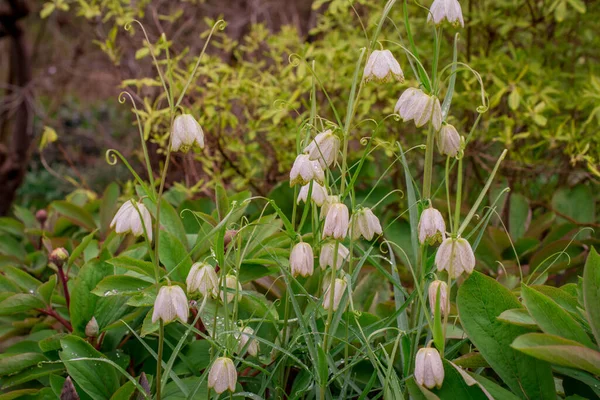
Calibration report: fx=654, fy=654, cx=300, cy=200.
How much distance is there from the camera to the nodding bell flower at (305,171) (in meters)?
1.07

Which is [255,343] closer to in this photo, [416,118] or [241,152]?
[416,118]

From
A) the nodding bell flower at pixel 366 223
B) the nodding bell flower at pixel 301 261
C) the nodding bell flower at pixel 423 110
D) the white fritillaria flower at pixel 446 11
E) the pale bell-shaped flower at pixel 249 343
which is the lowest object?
the pale bell-shaped flower at pixel 249 343

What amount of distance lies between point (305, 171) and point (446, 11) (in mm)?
336

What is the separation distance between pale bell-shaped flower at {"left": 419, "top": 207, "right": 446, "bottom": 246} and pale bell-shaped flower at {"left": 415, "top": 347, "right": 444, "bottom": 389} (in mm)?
175

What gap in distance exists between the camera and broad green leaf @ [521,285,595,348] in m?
1.07

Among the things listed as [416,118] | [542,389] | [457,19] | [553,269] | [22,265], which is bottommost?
[22,265]

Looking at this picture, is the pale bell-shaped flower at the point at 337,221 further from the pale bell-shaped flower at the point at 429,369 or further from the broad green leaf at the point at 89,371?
the broad green leaf at the point at 89,371

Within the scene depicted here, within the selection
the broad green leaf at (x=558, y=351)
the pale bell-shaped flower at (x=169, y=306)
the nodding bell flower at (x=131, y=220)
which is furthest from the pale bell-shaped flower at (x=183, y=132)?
the broad green leaf at (x=558, y=351)

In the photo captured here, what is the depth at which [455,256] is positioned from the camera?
3.28 feet

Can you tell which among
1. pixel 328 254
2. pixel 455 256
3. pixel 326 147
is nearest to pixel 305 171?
pixel 326 147

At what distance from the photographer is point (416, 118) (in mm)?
1032

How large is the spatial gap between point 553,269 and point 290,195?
82 cm

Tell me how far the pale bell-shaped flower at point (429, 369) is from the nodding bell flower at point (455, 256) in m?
0.13

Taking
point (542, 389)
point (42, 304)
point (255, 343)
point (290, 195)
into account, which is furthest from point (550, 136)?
point (42, 304)
